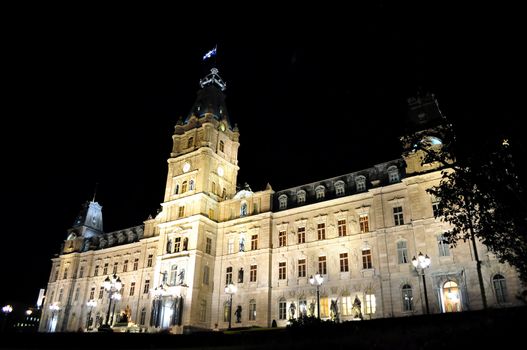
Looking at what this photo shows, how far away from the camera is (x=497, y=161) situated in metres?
19.9

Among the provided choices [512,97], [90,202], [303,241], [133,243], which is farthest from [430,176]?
[90,202]

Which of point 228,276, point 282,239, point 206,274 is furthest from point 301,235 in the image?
point 206,274

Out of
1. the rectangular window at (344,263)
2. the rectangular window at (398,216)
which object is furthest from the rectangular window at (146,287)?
the rectangular window at (398,216)

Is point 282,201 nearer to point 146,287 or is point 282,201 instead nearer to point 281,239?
point 281,239

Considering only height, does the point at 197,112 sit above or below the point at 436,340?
above

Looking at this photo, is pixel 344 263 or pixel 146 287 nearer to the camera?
pixel 344 263

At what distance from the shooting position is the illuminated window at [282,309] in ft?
143

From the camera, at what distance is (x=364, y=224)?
139ft

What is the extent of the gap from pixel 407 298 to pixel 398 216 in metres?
7.70

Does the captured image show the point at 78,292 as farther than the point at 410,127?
Yes

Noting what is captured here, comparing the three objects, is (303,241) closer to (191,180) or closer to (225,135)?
(191,180)

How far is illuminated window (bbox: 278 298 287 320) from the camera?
43531 millimetres

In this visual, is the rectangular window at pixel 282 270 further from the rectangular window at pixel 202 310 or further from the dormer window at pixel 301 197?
the rectangular window at pixel 202 310

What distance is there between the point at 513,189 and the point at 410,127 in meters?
5.84
